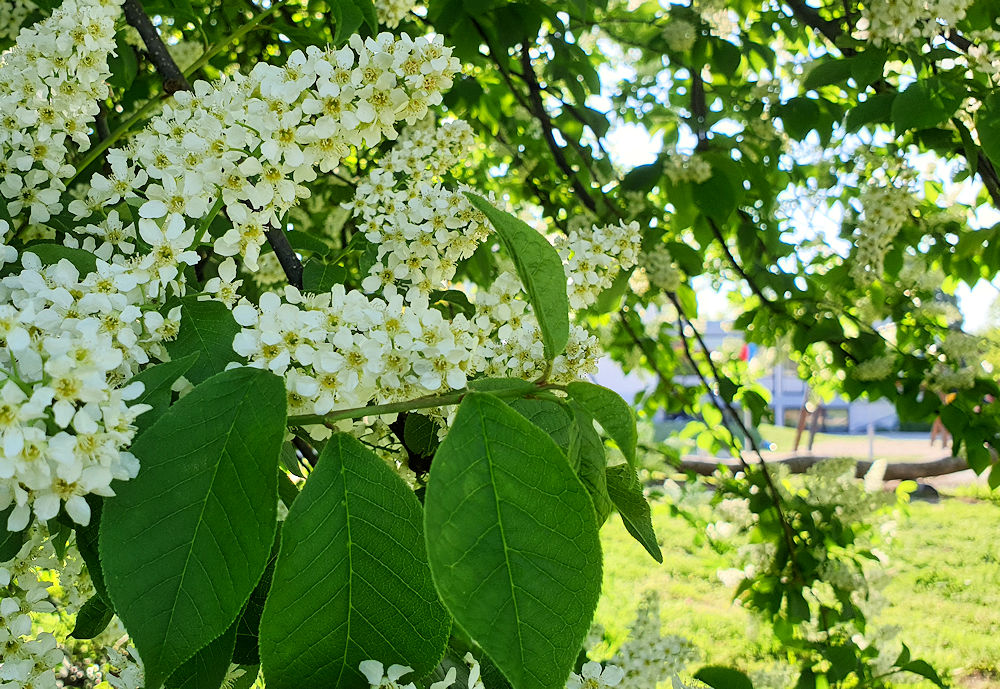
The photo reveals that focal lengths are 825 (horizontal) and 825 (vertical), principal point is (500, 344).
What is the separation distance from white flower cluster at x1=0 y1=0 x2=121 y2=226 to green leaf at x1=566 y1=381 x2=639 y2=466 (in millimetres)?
775

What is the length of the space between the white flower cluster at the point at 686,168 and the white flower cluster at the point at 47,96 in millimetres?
1731

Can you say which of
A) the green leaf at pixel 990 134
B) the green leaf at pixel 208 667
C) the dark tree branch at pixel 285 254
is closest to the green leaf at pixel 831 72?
the green leaf at pixel 990 134

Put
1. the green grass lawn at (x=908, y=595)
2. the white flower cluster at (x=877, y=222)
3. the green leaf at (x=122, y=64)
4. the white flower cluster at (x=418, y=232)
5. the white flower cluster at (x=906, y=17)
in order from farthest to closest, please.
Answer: the green grass lawn at (x=908, y=595), the white flower cluster at (x=877, y=222), the white flower cluster at (x=906, y=17), the green leaf at (x=122, y=64), the white flower cluster at (x=418, y=232)

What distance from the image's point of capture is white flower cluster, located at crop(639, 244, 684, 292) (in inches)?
106

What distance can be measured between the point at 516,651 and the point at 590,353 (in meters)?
0.44

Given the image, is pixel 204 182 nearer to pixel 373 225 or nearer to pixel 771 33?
pixel 373 225

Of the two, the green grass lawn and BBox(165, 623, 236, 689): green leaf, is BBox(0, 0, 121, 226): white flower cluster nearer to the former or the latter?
BBox(165, 623, 236, 689): green leaf

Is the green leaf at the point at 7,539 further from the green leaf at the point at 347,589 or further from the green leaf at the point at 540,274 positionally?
the green leaf at the point at 540,274

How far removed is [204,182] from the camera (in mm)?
836

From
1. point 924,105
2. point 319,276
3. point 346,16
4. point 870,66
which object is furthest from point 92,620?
point 870,66

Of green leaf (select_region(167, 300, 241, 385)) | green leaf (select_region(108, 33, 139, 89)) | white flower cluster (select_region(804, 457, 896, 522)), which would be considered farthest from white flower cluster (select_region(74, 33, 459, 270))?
white flower cluster (select_region(804, 457, 896, 522))

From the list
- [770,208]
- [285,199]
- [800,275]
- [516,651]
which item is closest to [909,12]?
[770,208]

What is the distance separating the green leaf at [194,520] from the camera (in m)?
0.53

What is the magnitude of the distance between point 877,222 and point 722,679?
1.67 m
